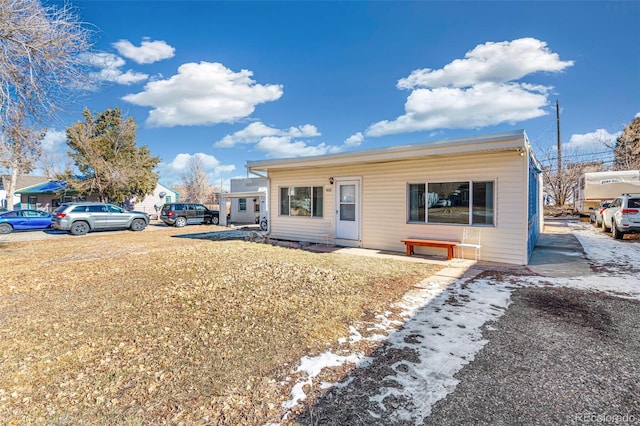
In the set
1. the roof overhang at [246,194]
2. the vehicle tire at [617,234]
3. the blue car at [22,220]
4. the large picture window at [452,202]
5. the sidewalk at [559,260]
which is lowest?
the sidewalk at [559,260]

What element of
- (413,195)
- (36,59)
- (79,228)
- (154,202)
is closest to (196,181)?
(154,202)

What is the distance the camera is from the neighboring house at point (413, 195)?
22.1 feet

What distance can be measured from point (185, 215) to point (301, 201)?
38.1ft

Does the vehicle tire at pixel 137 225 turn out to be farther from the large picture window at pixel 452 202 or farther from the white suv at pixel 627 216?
the white suv at pixel 627 216

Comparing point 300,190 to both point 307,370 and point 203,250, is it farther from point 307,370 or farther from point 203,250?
point 307,370

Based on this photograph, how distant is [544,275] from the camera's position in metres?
5.86

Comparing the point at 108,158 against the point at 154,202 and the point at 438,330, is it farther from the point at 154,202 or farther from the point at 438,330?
the point at 438,330

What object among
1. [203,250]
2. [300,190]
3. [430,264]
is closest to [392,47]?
[300,190]

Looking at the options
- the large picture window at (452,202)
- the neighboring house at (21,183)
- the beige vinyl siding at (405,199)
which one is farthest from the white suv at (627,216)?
the neighboring house at (21,183)

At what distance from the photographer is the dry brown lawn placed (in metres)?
2.14

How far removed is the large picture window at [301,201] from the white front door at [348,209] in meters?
0.68

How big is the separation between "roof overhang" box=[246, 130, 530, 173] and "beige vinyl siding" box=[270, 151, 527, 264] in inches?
15.8

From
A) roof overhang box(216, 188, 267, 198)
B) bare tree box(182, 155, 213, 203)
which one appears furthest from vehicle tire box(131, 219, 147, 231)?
bare tree box(182, 155, 213, 203)

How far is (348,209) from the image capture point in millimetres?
9430
